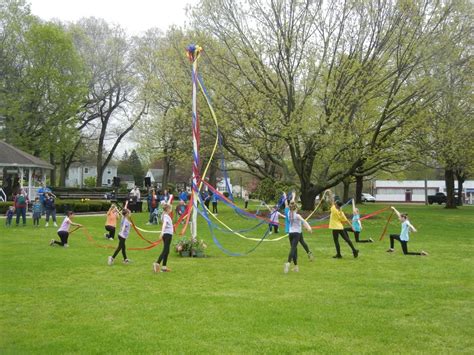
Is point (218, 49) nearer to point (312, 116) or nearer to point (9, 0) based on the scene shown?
point (312, 116)

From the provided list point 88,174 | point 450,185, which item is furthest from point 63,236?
point 88,174

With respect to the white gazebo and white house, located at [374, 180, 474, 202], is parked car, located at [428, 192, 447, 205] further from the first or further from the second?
the white gazebo

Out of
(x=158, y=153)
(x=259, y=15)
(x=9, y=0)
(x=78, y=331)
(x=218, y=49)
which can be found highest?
(x=9, y=0)

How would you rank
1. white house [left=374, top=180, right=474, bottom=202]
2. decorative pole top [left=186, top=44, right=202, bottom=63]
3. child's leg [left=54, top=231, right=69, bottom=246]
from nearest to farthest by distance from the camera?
decorative pole top [left=186, top=44, right=202, bottom=63], child's leg [left=54, top=231, right=69, bottom=246], white house [left=374, top=180, right=474, bottom=202]

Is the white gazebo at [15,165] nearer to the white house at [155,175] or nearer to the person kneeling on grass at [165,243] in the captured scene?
the person kneeling on grass at [165,243]

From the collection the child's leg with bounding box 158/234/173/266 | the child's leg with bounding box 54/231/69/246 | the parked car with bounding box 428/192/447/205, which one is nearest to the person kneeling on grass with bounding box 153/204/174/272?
the child's leg with bounding box 158/234/173/266

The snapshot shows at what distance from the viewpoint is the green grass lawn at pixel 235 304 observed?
6.57 m

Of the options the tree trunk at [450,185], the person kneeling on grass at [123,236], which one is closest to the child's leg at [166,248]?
the person kneeling on grass at [123,236]

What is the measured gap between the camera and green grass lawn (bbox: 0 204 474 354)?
6.57m

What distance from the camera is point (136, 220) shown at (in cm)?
2736

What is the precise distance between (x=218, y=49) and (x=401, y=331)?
73.6ft

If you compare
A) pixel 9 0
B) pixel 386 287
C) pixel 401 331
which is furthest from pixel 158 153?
pixel 401 331

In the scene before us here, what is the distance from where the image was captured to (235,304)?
337 inches

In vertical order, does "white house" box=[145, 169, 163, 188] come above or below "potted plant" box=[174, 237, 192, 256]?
above
